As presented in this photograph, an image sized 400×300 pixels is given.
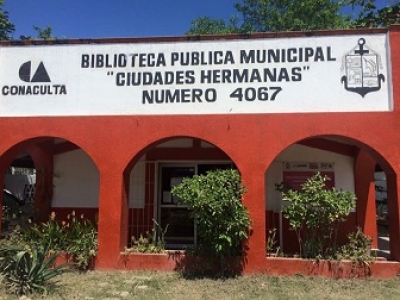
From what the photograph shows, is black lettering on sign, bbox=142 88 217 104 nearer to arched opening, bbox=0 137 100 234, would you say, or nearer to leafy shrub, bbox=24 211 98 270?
leafy shrub, bbox=24 211 98 270

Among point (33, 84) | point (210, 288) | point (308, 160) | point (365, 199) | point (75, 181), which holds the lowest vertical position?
point (210, 288)

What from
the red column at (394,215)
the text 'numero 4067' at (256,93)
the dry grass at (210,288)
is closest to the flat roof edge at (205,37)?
the text 'numero 4067' at (256,93)

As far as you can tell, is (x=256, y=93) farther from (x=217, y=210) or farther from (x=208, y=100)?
(x=217, y=210)

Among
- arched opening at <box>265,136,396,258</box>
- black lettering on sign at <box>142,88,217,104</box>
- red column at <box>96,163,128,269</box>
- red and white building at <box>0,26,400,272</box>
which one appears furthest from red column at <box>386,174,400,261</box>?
red column at <box>96,163,128,269</box>

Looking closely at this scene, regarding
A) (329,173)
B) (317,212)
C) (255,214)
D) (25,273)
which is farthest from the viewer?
(329,173)

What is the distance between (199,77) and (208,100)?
529mm

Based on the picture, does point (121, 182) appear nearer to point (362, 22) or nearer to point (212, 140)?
point (212, 140)

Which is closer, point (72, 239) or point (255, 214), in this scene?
point (255, 214)

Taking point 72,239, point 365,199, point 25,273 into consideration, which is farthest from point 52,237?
point 365,199

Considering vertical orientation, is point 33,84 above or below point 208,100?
above

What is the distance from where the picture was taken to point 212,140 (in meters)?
8.33

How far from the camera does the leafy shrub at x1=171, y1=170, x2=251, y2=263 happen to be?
24.0ft

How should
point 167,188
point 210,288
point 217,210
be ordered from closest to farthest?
1. point 210,288
2. point 217,210
3. point 167,188

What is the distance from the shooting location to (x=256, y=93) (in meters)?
8.42
